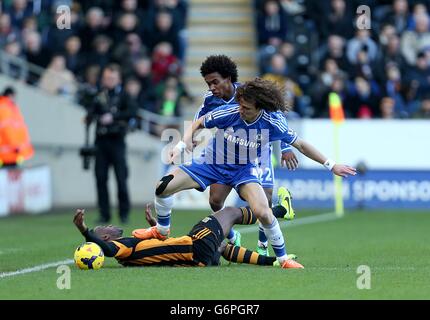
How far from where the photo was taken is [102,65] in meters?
24.7

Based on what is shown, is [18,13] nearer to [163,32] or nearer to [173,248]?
[163,32]

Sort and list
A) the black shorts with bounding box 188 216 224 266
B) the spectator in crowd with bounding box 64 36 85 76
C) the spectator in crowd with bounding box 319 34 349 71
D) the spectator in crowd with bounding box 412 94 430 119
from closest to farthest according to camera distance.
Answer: the black shorts with bounding box 188 216 224 266 → the spectator in crowd with bounding box 412 94 430 119 → the spectator in crowd with bounding box 64 36 85 76 → the spectator in crowd with bounding box 319 34 349 71

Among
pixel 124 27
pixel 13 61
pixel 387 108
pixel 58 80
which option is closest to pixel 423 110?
pixel 387 108

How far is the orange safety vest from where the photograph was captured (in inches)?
849

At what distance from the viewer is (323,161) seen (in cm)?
1155

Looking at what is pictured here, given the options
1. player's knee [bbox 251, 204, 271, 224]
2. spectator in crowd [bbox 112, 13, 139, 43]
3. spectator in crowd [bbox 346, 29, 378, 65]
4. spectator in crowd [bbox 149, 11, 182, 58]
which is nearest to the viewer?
player's knee [bbox 251, 204, 271, 224]

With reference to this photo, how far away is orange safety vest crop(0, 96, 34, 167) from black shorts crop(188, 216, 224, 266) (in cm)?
1086

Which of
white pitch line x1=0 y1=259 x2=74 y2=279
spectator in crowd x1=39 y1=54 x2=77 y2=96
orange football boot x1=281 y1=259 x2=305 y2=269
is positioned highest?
spectator in crowd x1=39 y1=54 x2=77 y2=96

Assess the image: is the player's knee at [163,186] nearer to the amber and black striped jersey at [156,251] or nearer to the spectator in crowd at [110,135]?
the amber and black striped jersey at [156,251]

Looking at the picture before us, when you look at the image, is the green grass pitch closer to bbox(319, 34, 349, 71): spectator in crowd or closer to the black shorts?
the black shorts

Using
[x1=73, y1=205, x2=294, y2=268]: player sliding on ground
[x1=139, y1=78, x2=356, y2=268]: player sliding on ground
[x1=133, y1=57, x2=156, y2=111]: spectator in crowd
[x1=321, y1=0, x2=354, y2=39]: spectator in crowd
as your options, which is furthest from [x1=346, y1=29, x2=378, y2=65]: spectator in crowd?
[x1=73, y1=205, x2=294, y2=268]: player sliding on ground

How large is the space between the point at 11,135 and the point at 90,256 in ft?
35.2

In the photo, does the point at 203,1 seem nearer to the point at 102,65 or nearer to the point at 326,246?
the point at 102,65
